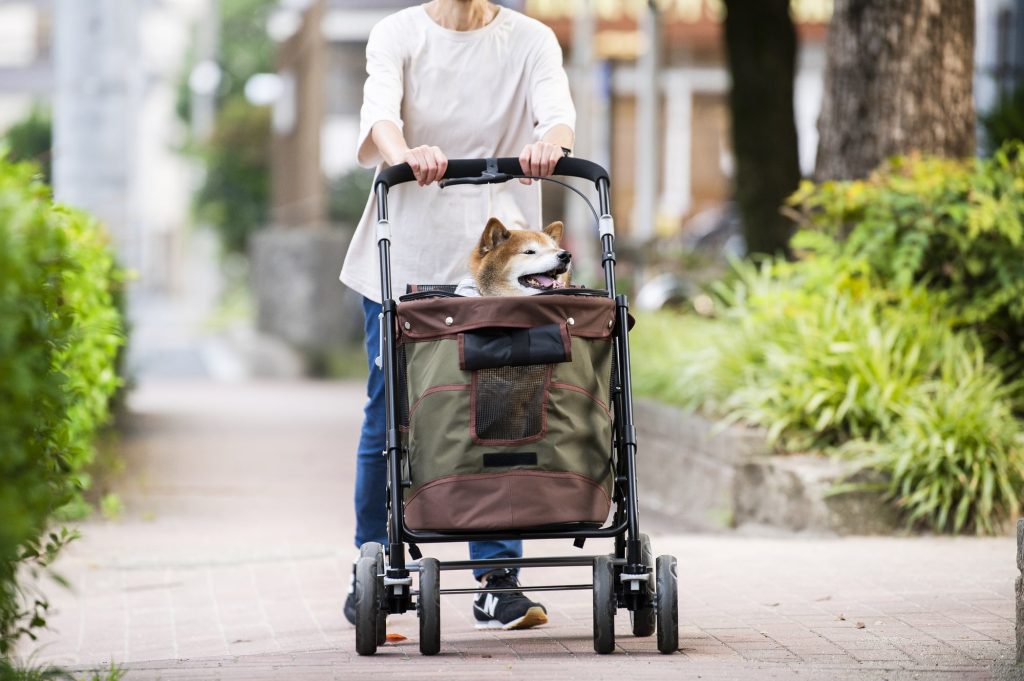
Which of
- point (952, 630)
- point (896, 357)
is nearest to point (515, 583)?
point (952, 630)

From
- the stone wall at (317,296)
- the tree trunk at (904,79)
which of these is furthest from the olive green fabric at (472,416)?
the stone wall at (317,296)

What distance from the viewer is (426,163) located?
4.08 meters

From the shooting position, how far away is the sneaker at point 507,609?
457cm

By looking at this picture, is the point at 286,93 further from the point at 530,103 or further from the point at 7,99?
the point at 7,99

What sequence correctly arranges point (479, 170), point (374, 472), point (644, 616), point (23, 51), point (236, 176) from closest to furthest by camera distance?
point (479, 170) < point (644, 616) < point (374, 472) < point (236, 176) < point (23, 51)

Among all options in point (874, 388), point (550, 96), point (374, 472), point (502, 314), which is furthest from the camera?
point (874, 388)

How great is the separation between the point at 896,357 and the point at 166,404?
302 inches

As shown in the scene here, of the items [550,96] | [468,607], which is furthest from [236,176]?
[550,96]

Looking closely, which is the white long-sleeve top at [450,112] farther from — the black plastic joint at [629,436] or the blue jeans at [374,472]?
the black plastic joint at [629,436]

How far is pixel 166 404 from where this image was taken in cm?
1300

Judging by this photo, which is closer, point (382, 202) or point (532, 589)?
point (532, 589)

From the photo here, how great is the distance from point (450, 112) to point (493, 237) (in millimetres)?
603

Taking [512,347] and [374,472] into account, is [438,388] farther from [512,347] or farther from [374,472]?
[374,472]

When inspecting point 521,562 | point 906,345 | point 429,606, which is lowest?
point 429,606
